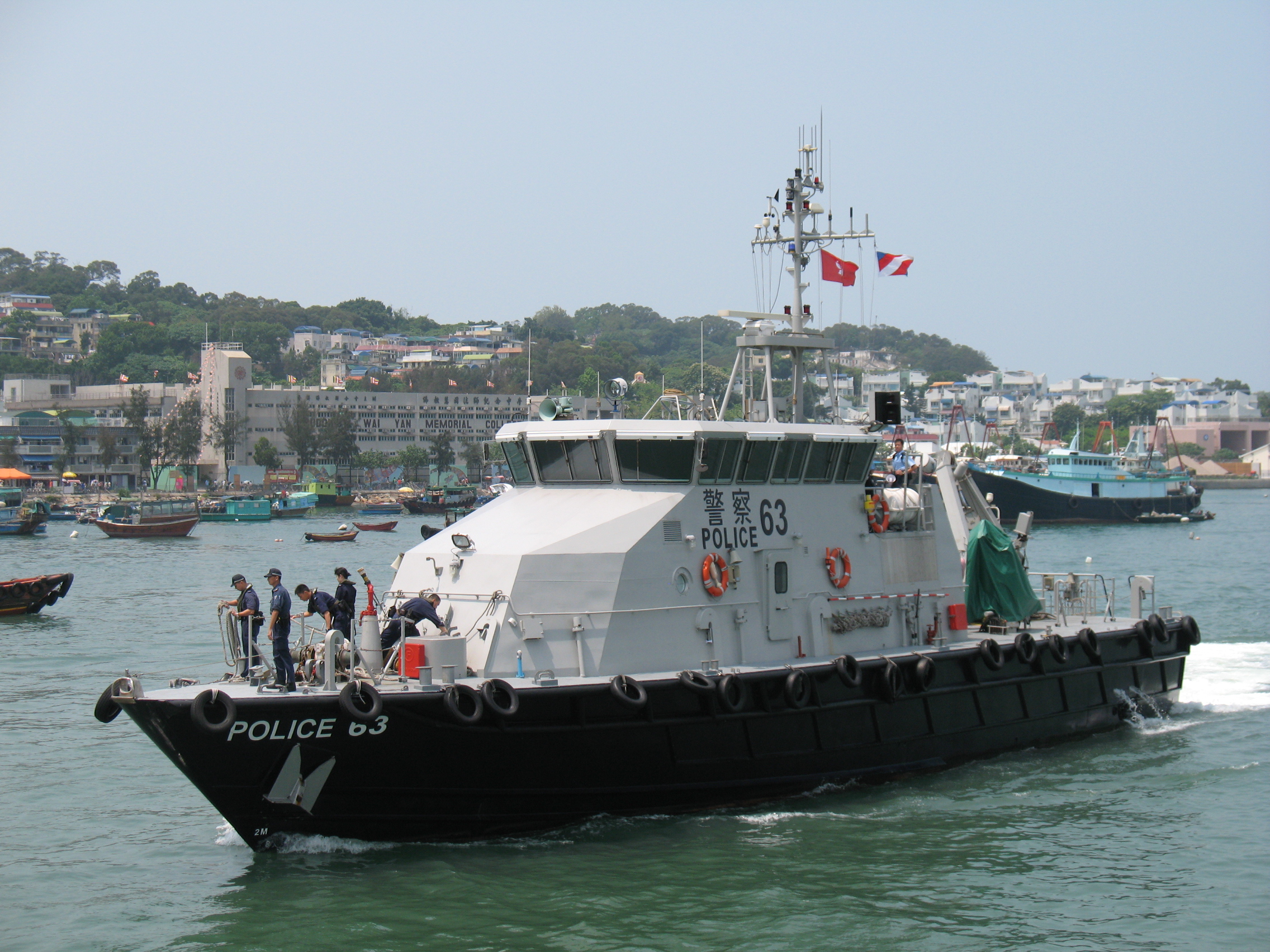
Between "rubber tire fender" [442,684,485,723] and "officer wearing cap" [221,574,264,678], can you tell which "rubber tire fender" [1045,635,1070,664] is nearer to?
"rubber tire fender" [442,684,485,723]

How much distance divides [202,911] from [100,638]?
719 inches

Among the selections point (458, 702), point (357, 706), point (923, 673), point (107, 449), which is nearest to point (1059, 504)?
point (923, 673)

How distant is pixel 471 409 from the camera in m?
120

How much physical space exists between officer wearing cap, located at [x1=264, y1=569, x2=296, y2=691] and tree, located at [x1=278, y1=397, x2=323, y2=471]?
98745mm

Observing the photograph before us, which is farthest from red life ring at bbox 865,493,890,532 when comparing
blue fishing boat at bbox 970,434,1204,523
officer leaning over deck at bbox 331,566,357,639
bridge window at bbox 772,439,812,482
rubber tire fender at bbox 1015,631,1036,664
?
blue fishing boat at bbox 970,434,1204,523

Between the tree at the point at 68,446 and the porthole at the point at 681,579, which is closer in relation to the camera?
the porthole at the point at 681,579

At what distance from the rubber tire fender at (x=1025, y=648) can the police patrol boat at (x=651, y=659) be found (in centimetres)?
3

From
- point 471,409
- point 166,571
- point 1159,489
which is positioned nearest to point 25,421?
point 471,409

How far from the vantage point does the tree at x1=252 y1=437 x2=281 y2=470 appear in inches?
4299

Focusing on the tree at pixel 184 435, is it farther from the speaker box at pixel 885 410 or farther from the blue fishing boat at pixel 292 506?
the speaker box at pixel 885 410

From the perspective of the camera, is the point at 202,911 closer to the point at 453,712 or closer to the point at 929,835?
the point at 453,712

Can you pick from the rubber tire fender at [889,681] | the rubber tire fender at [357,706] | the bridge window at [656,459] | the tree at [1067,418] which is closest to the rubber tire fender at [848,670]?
the rubber tire fender at [889,681]

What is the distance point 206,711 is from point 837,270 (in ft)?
31.3

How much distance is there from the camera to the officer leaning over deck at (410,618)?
11695 mm
